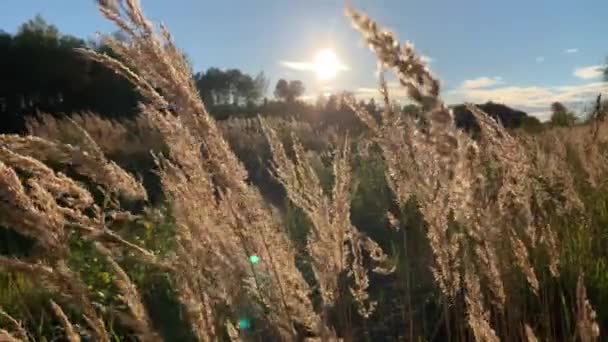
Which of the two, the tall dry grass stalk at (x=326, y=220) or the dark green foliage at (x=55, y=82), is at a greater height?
the dark green foliage at (x=55, y=82)

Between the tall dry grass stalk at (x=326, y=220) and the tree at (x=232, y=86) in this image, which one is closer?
the tall dry grass stalk at (x=326, y=220)

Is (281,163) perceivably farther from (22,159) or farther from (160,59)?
(22,159)

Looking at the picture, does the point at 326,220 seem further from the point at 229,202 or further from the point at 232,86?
the point at 232,86

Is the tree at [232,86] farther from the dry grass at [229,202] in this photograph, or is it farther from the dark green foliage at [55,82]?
the dry grass at [229,202]

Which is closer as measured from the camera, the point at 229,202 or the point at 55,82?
the point at 229,202

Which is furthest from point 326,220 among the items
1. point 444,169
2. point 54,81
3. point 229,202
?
point 54,81

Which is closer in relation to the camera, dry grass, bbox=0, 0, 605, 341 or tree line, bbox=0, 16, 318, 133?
dry grass, bbox=0, 0, 605, 341

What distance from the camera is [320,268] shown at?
5.77 ft

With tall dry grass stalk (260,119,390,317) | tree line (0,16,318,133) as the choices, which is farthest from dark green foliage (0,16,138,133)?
tall dry grass stalk (260,119,390,317)

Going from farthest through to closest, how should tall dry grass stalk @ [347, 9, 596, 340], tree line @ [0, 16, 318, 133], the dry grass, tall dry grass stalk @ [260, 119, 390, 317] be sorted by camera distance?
tree line @ [0, 16, 318, 133] < tall dry grass stalk @ [260, 119, 390, 317] < the dry grass < tall dry grass stalk @ [347, 9, 596, 340]

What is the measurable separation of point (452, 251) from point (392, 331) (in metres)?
1.95

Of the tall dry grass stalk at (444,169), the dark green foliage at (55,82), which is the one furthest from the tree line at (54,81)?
the tall dry grass stalk at (444,169)

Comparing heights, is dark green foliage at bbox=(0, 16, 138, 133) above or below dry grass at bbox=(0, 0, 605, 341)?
above

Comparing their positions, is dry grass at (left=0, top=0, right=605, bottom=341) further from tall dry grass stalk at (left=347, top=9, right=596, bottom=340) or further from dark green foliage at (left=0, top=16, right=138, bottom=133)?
dark green foliage at (left=0, top=16, right=138, bottom=133)
